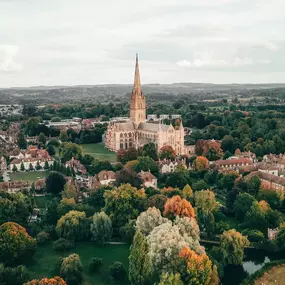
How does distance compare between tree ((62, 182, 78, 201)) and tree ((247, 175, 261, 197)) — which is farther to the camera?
tree ((247, 175, 261, 197))

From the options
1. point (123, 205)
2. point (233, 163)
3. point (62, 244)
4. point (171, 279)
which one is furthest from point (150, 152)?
point (171, 279)

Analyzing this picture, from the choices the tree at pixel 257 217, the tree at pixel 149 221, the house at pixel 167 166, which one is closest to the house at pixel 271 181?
the tree at pixel 257 217

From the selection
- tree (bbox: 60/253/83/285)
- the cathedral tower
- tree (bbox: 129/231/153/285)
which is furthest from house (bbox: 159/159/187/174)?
tree (bbox: 129/231/153/285)

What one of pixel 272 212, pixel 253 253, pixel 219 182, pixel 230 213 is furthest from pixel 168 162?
pixel 253 253

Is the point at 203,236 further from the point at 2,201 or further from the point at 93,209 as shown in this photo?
the point at 2,201

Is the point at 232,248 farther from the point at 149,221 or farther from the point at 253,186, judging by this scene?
the point at 253,186

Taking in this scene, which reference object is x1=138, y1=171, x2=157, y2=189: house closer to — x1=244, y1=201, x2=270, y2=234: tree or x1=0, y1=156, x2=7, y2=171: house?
x1=244, y1=201, x2=270, y2=234: tree
